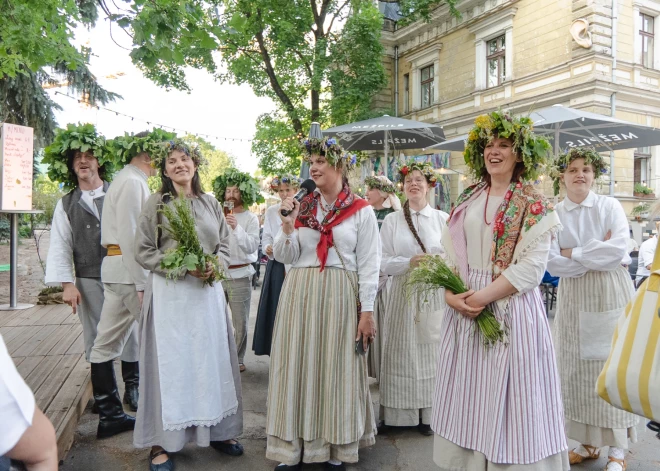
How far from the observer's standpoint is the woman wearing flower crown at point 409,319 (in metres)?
3.93

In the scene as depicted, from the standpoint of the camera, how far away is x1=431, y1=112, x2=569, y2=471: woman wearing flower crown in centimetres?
248

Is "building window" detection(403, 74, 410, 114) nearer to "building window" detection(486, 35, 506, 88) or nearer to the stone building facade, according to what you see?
the stone building facade

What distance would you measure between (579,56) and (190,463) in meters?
16.0

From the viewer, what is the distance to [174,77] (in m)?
19.2

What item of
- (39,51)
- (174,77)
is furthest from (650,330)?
(174,77)

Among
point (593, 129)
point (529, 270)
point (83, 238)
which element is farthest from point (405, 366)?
point (593, 129)

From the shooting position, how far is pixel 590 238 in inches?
136

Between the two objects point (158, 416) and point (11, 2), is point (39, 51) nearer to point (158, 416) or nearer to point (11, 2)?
point (11, 2)

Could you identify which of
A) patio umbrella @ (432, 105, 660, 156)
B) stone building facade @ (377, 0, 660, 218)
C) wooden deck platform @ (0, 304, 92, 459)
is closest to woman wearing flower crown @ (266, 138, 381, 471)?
wooden deck platform @ (0, 304, 92, 459)

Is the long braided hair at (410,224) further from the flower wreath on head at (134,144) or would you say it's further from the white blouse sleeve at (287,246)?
the flower wreath on head at (134,144)

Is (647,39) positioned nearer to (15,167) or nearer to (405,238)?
(405,238)

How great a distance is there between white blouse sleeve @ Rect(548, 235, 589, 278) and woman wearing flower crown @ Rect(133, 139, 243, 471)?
2233 mm

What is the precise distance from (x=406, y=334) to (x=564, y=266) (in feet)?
4.12

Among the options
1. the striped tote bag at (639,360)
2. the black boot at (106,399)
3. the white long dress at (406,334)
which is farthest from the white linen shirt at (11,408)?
the white long dress at (406,334)
